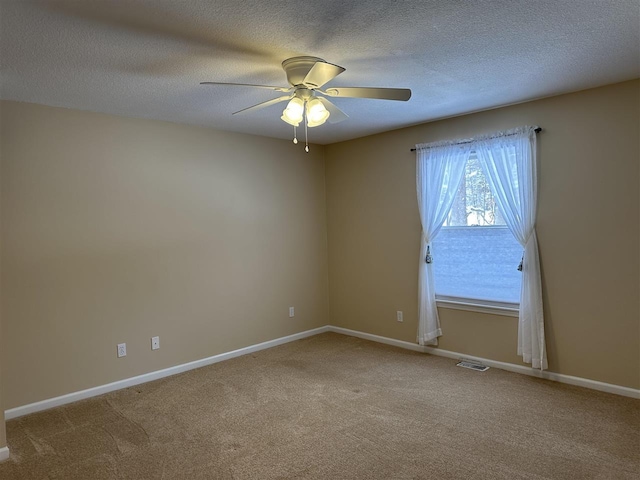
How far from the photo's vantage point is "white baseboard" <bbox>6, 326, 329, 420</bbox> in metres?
3.40

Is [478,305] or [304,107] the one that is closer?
[304,107]

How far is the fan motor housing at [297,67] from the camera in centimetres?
263

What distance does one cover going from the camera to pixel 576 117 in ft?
11.7

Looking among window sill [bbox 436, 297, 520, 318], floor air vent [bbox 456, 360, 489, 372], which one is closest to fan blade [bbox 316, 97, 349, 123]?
window sill [bbox 436, 297, 520, 318]

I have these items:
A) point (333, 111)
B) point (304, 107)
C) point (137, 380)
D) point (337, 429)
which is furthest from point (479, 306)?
point (137, 380)

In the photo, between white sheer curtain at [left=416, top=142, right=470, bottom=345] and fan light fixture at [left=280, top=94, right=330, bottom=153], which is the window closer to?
white sheer curtain at [left=416, top=142, right=470, bottom=345]

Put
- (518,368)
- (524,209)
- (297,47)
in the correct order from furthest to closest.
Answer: (518,368) < (524,209) < (297,47)

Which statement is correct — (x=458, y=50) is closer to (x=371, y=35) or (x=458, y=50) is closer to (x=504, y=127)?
(x=371, y=35)

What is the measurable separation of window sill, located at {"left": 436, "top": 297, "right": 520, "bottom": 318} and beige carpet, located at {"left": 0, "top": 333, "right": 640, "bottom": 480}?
571 mm

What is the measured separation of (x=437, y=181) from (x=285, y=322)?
241cm

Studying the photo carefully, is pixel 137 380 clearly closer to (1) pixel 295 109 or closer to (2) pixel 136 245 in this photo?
(2) pixel 136 245

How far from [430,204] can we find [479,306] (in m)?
1.14

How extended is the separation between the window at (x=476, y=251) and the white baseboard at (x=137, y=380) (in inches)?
78.4

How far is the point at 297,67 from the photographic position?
2.67 metres
